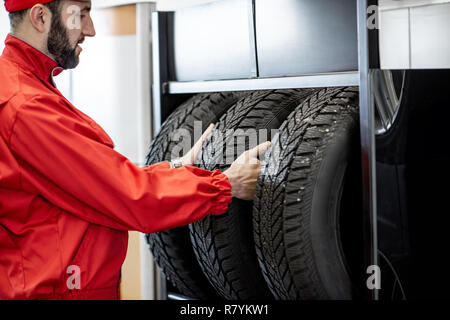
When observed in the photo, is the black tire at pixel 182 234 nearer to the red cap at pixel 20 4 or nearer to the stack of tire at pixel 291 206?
the stack of tire at pixel 291 206

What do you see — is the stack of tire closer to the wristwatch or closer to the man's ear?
the wristwatch

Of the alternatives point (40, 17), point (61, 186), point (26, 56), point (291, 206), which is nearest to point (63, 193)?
point (61, 186)

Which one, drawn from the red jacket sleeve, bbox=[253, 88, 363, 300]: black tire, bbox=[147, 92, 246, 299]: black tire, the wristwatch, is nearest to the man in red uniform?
the red jacket sleeve

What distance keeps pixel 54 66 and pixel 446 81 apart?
3.71 feet

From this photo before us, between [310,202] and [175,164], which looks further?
[175,164]

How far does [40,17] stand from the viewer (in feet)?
5.56

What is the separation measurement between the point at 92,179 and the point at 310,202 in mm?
587

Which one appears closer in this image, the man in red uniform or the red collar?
the man in red uniform

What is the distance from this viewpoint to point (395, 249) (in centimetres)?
162

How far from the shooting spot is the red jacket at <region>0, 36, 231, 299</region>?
1.53m

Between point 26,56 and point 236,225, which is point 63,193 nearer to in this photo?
point 26,56

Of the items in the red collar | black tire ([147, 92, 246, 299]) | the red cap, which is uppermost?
the red cap

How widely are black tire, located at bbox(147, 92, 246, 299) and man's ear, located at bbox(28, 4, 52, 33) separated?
648 mm
